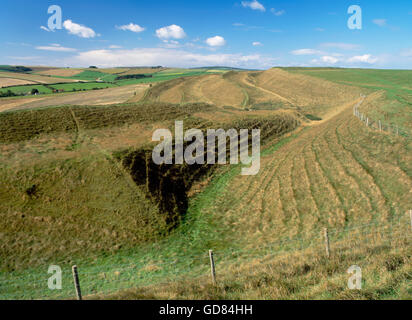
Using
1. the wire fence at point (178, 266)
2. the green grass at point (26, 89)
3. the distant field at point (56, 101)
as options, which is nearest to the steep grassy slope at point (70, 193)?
the wire fence at point (178, 266)

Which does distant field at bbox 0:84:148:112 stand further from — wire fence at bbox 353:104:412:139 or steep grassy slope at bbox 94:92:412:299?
wire fence at bbox 353:104:412:139

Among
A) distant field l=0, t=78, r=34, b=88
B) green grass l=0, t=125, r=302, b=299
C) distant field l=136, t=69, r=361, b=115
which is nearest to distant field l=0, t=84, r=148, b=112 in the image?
distant field l=136, t=69, r=361, b=115

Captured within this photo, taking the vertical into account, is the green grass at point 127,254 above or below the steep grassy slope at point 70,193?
below

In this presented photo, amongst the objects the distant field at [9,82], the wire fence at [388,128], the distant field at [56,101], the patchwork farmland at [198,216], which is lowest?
the patchwork farmland at [198,216]

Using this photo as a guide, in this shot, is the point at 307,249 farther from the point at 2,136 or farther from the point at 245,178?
the point at 2,136

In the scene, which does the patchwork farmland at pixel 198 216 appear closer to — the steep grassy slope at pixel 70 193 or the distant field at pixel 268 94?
the steep grassy slope at pixel 70 193

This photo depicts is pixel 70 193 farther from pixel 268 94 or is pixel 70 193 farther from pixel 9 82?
pixel 9 82
